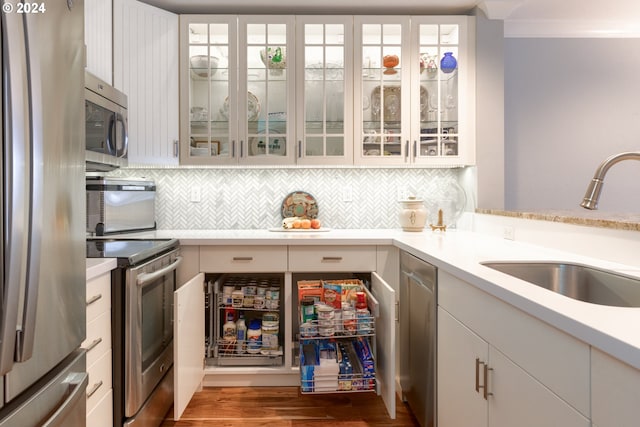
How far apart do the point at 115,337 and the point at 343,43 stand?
210 cm

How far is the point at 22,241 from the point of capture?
0.71 meters

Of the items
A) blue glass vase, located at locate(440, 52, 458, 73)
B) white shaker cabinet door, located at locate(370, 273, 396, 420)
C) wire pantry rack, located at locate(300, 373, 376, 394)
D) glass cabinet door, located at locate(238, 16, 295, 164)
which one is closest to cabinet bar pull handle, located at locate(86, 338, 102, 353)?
wire pantry rack, located at locate(300, 373, 376, 394)

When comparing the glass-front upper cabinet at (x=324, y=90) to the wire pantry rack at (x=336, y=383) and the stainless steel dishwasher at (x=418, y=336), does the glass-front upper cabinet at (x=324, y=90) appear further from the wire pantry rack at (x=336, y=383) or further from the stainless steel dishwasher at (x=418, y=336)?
the wire pantry rack at (x=336, y=383)

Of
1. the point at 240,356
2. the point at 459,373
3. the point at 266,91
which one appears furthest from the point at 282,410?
the point at 266,91

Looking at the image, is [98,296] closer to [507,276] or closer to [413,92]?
[507,276]

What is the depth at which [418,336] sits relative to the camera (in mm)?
1845

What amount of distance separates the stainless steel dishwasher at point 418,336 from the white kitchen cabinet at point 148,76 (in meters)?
1.62

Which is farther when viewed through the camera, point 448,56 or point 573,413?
point 448,56

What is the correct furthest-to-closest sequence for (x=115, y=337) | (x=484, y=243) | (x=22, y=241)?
1. (x=484, y=243)
2. (x=115, y=337)
3. (x=22, y=241)

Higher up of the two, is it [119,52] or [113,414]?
[119,52]

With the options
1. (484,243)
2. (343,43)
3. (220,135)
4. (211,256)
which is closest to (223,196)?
(220,135)

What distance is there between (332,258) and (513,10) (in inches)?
77.2

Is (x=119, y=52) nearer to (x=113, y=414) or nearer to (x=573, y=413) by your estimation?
(x=113, y=414)

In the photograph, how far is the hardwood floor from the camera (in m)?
1.94
